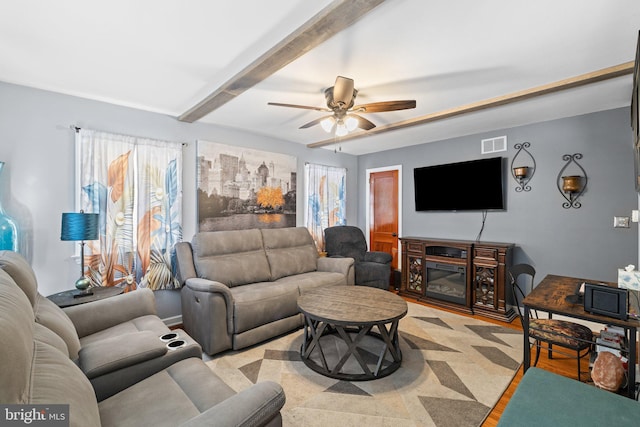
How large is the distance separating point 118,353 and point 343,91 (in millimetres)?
2248

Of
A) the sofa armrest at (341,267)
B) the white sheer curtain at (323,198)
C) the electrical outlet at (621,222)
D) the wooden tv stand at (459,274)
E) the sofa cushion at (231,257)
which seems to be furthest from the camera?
the white sheer curtain at (323,198)

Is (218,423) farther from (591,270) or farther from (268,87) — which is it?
(591,270)

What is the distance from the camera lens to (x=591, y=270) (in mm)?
3209

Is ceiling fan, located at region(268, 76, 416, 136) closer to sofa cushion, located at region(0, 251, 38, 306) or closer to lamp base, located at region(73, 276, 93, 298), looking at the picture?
sofa cushion, located at region(0, 251, 38, 306)

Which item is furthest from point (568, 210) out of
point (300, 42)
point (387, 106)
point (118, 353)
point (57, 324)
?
point (57, 324)

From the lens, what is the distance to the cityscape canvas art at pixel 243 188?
362cm

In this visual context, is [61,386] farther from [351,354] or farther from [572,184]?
[572,184]

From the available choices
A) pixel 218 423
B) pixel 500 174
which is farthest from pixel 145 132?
pixel 500 174

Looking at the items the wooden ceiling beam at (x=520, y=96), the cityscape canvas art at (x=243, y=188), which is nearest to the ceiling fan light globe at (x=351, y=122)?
the wooden ceiling beam at (x=520, y=96)

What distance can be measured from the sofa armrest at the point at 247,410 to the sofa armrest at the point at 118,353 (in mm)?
668

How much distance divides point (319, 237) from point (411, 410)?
10.3 ft

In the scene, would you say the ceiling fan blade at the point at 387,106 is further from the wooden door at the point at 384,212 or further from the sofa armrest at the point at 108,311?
the wooden door at the point at 384,212

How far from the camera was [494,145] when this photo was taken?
12.9 ft

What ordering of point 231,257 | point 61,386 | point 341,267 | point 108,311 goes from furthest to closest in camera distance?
point 341,267 < point 231,257 < point 108,311 < point 61,386
